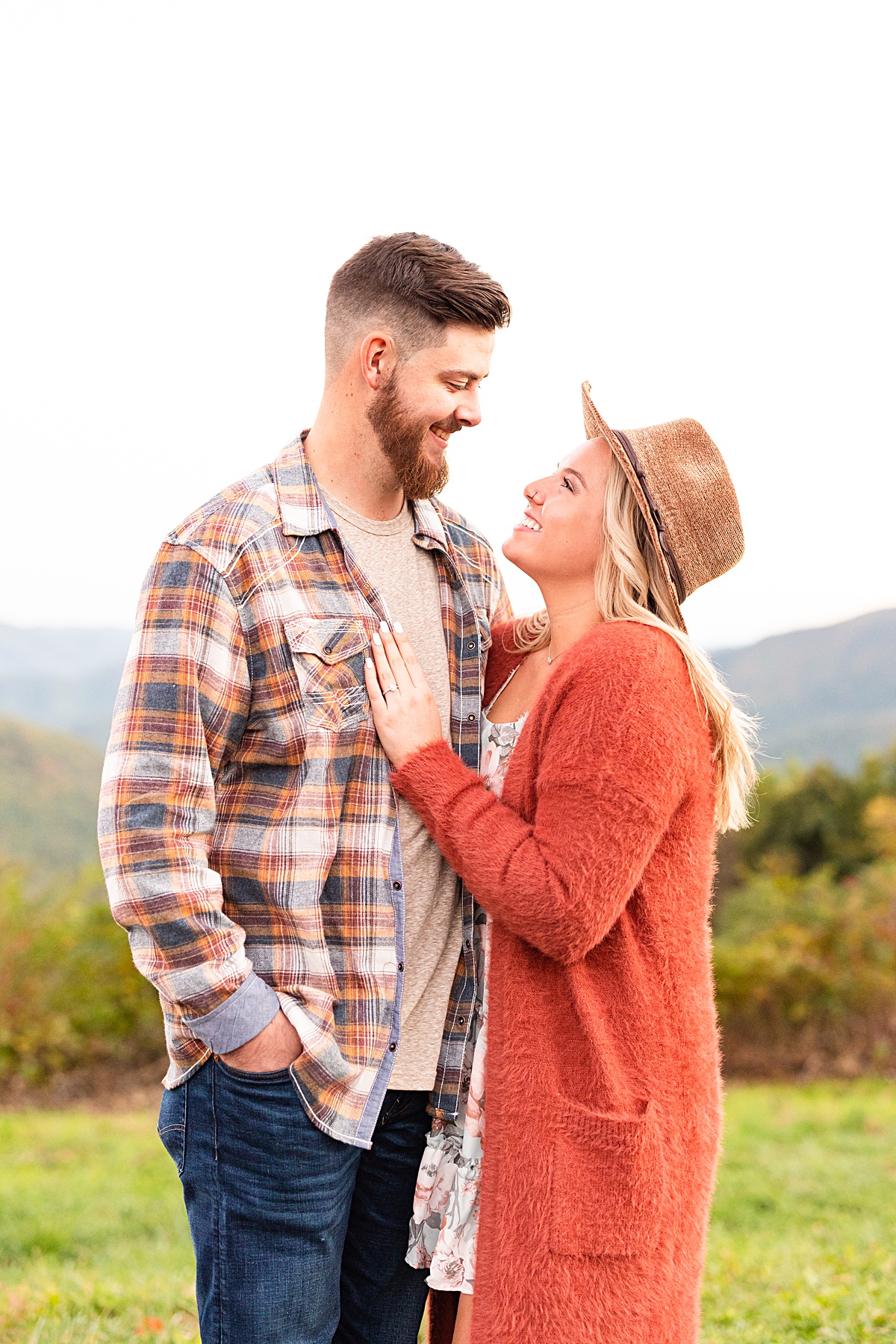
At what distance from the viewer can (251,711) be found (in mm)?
2178

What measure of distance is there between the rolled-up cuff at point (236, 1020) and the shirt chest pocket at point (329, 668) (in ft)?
1.61

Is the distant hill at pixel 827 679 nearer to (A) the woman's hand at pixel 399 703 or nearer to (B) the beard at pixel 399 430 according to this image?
(B) the beard at pixel 399 430

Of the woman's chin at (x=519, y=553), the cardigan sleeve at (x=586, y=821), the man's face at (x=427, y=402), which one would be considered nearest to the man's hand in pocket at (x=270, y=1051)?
the cardigan sleeve at (x=586, y=821)

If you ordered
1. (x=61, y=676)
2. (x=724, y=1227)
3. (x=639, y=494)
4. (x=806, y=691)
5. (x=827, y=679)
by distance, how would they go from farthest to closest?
(x=61, y=676) < (x=827, y=679) < (x=806, y=691) < (x=724, y=1227) < (x=639, y=494)

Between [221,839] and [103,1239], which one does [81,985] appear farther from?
[221,839]

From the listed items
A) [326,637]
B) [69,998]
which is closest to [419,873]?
[326,637]

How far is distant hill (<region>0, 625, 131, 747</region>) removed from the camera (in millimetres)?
16750

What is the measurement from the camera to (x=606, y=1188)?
2045 mm

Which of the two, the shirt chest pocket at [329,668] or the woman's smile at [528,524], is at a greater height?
the woman's smile at [528,524]

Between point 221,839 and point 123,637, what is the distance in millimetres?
17253

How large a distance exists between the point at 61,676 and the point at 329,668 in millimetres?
17562

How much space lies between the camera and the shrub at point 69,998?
9.24 m

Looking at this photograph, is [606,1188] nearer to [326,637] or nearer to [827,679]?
[326,637]

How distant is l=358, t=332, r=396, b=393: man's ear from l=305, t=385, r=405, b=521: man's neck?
0.21ft
